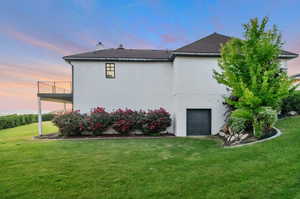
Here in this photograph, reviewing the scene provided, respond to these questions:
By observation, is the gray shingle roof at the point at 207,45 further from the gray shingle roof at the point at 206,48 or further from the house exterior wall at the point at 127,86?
the house exterior wall at the point at 127,86

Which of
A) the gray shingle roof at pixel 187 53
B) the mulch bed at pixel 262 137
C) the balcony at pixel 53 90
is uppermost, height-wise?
the gray shingle roof at pixel 187 53

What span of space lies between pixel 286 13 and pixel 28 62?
2243 centimetres

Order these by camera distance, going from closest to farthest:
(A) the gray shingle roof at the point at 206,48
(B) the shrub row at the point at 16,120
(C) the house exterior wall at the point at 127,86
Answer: (A) the gray shingle roof at the point at 206,48
(C) the house exterior wall at the point at 127,86
(B) the shrub row at the point at 16,120

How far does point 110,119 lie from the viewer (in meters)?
10.6

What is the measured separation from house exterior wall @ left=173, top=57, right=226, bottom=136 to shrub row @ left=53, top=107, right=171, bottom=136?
122 cm

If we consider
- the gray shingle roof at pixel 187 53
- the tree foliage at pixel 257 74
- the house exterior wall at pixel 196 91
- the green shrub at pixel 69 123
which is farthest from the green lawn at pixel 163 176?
the gray shingle roof at pixel 187 53

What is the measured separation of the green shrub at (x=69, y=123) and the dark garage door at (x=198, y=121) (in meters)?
7.44

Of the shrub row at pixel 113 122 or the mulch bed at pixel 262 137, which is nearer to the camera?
the mulch bed at pixel 262 137

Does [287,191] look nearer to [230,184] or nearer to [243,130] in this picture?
[230,184]

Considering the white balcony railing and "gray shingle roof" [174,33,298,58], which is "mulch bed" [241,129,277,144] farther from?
the white balcony railing

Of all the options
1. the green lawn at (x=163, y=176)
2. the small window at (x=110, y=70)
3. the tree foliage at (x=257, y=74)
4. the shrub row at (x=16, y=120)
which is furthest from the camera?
the shrub row at (x=16, y=120)

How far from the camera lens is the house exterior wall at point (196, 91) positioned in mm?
10273

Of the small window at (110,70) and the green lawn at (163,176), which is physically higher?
the small window at (110,70)

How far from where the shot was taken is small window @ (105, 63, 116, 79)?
38.0ft
